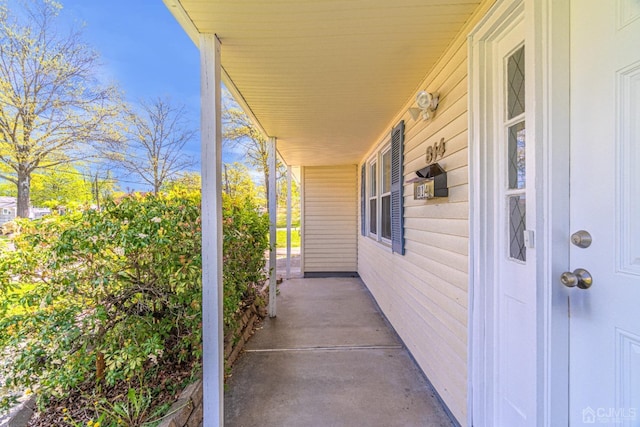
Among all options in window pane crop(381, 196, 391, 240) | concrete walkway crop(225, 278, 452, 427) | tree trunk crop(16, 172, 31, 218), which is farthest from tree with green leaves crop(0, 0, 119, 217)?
window pane crop(381, 196, 391, 240)

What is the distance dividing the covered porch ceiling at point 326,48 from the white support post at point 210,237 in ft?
0.76

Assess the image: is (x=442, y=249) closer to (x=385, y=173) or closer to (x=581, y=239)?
(x=581, y=239)

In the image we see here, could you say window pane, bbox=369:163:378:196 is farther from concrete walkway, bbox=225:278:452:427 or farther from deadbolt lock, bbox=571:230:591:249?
deadbolt lock, bbox=571:230:591:249

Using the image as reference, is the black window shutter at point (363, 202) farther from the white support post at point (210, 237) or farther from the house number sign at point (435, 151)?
the white support post at point (210, 237)

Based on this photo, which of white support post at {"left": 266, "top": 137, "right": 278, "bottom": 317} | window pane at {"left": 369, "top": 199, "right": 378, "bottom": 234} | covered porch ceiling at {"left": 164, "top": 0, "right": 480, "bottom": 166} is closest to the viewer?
covered porch ceiling at {"left": 164, "top": 0, "right": 480, "bottom": 166}

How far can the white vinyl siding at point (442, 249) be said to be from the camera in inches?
68.5

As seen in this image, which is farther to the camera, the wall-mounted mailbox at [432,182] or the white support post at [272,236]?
the white support post at [272,236]

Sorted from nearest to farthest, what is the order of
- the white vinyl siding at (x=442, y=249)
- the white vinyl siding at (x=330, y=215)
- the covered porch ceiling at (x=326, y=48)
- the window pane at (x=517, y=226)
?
the window pane at (x=517, y=226) < the covered porch ceiling at (x=326, y=48) < the white vinyl siding at (x=442, y=249) < the white vinyl siding at (x=330, y=215)

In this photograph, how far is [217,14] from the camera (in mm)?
1539

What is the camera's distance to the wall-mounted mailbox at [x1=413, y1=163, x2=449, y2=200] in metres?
1.95

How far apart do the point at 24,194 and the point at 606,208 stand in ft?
12.9

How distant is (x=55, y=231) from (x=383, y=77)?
257 cm

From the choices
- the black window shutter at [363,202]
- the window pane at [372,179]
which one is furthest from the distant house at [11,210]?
the black window shutter at [363,202]

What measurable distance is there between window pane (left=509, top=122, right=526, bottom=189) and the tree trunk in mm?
3318
